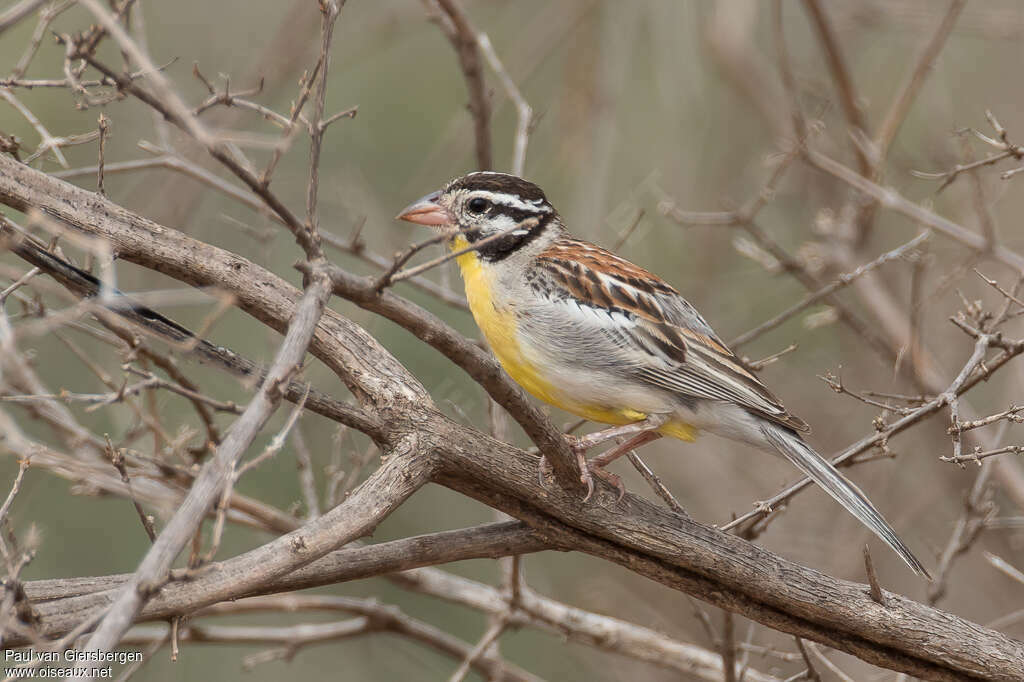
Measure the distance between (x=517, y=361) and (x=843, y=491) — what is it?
132 centimetres

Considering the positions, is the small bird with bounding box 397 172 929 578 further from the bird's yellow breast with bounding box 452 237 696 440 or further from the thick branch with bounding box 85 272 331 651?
the thick branch with bounding box 85 272 331 651

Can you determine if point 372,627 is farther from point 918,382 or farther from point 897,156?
point 897,156

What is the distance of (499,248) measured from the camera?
4734mm

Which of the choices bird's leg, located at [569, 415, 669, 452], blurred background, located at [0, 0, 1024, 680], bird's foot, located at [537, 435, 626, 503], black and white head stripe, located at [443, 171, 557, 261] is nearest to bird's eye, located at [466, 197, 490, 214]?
black and white head stripe, located at [443, 171, 557, 261]

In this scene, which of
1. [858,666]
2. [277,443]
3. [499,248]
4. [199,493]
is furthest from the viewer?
[858,666]

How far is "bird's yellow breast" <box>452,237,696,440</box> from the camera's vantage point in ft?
14.3

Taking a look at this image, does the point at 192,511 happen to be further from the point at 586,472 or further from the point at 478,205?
the point at 478,205

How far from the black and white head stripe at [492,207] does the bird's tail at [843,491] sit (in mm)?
1420

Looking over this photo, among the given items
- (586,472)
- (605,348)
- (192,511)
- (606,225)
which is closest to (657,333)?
(605,348)

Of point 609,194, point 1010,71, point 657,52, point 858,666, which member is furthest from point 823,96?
point 858,666

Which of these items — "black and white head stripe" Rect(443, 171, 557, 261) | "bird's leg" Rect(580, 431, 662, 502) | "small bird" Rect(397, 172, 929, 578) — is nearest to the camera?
"bird's leg" Rect(580, 431, 662, 502)

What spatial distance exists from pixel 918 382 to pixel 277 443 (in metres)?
3.96

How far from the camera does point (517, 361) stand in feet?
14.5

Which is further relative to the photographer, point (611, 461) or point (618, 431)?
point (618, 431)
